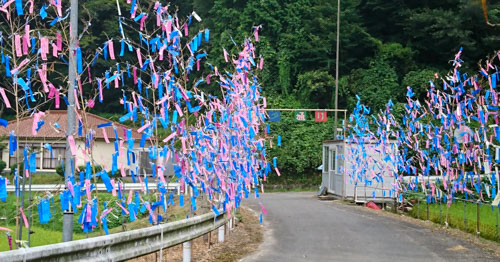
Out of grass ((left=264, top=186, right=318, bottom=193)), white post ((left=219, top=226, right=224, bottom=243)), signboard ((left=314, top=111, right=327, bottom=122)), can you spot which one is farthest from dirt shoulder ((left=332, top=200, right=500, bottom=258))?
grass ((left=264, top=186, right=318, bottom=193))

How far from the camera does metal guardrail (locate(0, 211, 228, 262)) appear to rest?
20.6 feet

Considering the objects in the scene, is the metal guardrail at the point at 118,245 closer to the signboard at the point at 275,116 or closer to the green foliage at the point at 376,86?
the signboard at the point at 275,116

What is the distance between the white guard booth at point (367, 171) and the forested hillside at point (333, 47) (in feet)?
56.6

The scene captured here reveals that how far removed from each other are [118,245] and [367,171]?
19.2 m

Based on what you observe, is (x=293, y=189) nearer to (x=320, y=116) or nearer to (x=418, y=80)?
(x=320, y=116)

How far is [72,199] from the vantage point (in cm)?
876

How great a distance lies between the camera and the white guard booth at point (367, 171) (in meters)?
25.8

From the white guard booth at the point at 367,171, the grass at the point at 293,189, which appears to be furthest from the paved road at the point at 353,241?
the grass at the point at 293,189

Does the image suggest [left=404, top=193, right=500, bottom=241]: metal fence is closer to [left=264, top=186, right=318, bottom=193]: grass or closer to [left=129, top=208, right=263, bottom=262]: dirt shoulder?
[left=129, top=208, right=263, bottom=262]: dirt shoulder

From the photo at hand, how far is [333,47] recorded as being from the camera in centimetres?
4991

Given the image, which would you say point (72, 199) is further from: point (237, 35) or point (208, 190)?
point (237, 35)

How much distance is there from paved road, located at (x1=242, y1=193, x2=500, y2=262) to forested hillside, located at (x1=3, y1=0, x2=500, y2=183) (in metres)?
26.0

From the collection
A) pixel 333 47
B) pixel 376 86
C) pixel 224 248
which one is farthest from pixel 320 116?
pixel 224 248

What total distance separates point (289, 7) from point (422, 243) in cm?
3804
